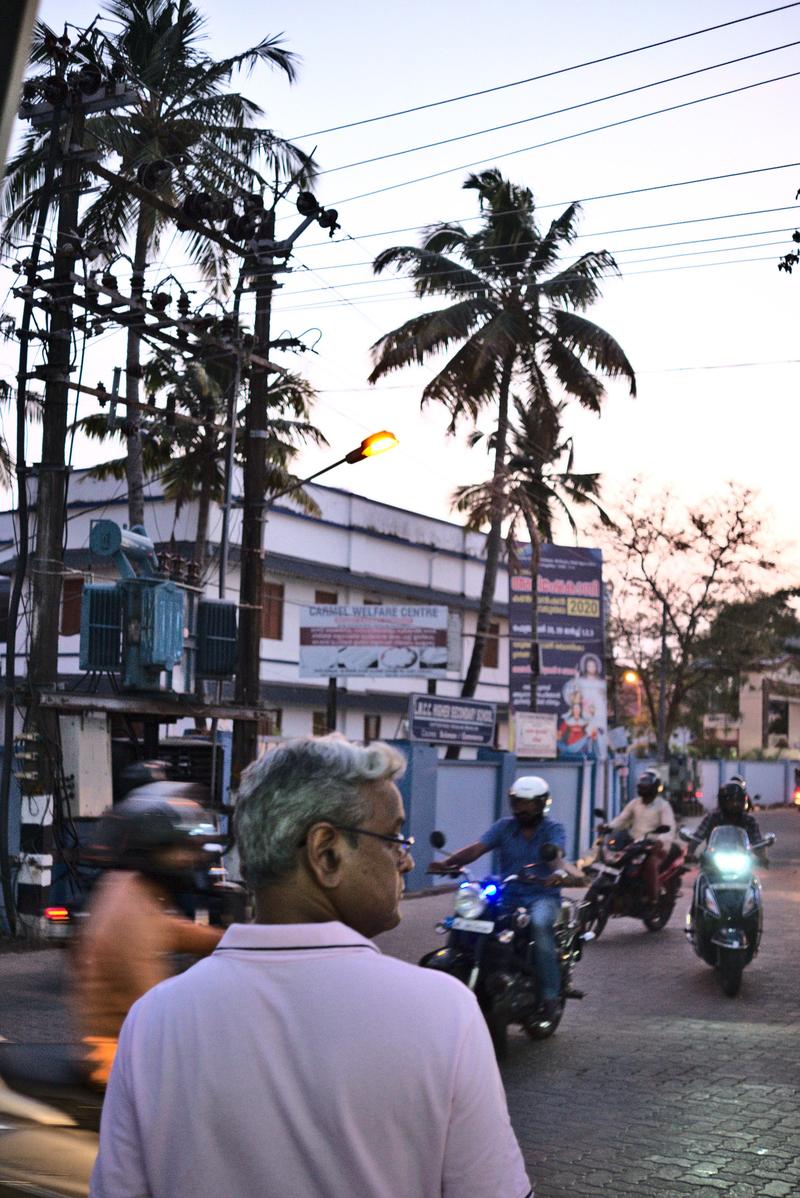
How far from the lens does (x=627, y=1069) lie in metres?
8.47

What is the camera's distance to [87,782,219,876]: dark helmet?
5.36 metres

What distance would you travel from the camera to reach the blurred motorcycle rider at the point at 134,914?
495 cm

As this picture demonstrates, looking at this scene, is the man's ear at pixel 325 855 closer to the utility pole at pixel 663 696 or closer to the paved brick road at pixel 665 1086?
the paved brick road at pixel 665 1086

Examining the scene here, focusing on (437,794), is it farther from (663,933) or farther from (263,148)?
(263,148)

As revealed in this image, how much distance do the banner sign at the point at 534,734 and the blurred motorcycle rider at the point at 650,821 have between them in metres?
9.50

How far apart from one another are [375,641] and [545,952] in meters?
12.4

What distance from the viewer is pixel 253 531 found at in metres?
16.7

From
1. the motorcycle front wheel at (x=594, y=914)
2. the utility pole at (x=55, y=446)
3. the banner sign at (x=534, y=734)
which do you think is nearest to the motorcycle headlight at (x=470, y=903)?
the motorcycle front wheel at (x=594, y=914)

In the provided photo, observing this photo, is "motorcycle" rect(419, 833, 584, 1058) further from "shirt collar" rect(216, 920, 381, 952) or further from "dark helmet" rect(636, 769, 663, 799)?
"shirt collar" rect(216, 920, 381, 952)

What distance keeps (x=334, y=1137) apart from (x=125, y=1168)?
1.04ft

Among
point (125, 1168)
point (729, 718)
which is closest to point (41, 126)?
point (125, 1168)

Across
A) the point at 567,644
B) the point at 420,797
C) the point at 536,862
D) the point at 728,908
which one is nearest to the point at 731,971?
the point at 728,908

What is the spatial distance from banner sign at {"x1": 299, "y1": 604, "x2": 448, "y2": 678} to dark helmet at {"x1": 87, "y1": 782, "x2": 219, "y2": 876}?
15044 millimetres

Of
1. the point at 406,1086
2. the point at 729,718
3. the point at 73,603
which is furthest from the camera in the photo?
the point at 729,718
